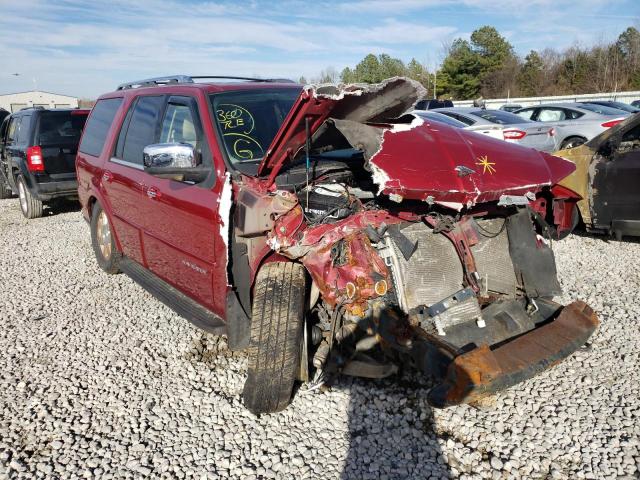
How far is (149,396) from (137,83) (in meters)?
3.37

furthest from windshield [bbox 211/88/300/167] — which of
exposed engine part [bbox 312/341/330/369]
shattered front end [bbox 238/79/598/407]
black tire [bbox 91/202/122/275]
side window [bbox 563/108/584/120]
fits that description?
side window [bbox 563/108/584/120]

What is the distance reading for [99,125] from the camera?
550cm

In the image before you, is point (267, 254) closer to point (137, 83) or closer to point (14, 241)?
point (137, 83)

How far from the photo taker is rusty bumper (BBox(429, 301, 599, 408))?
2.41m

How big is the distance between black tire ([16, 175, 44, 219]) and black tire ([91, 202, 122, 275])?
4.36 metres

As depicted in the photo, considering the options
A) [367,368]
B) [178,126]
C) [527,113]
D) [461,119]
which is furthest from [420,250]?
[527,113]

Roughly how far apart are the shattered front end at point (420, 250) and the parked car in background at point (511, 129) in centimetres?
818

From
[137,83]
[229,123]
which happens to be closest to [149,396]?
[229,123]

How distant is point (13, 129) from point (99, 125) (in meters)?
6.14

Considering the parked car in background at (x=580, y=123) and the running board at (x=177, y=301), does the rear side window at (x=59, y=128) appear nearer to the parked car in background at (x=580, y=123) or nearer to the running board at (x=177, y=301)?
the running board at (x=177, y=301)

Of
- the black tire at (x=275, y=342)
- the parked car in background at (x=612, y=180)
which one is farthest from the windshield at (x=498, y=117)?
the black tire at (x=275, y=342)

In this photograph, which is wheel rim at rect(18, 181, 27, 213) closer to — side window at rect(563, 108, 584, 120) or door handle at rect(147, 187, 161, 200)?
door handle at rect(147, 187, 161, 200)

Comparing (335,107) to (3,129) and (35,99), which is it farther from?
(35,99)

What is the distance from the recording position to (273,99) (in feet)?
13.4
